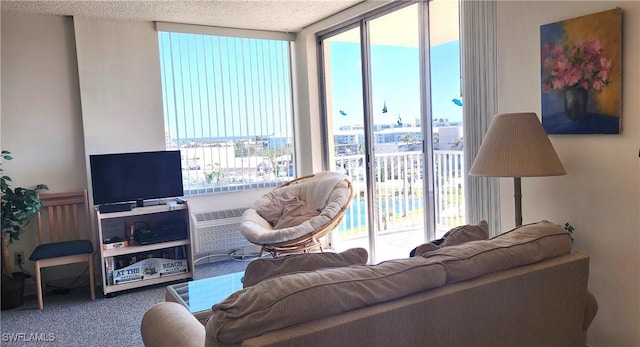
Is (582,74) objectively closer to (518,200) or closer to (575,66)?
(575,66)

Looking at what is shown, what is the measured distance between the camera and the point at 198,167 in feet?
15.9

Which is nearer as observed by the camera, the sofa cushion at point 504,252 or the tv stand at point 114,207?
the sofa cushion at point 504,252

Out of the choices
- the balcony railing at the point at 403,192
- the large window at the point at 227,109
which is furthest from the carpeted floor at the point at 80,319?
the balcony railing at the point at 403,192

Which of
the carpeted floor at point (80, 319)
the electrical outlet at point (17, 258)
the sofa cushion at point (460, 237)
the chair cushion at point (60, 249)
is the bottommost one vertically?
the carpeted floor at point (80, 319)

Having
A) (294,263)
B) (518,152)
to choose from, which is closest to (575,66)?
Answer: (518,152)

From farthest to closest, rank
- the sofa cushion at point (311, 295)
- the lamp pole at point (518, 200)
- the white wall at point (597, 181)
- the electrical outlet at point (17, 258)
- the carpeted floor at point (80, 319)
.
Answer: the electrical outlet at point (17, 258), the carpeted floor at point (80, 319), the lamp pole at point (518, 200), the white wall at point (597, 181), the sofa cushion at point (311, 295)

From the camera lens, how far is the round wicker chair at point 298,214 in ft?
12.5

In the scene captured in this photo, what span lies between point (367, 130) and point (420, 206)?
3.10 feet

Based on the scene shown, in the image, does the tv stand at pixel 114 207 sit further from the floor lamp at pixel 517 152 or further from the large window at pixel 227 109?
the floor lamp at pixel 517 152

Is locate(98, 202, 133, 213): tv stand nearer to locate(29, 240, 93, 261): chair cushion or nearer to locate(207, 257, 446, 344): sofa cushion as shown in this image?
locate(29, 240, 93, 261): chair cushion

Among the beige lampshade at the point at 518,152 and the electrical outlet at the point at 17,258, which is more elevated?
the beige lampshade at the point at 518,152

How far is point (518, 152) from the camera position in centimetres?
227

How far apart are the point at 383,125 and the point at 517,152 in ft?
6.59

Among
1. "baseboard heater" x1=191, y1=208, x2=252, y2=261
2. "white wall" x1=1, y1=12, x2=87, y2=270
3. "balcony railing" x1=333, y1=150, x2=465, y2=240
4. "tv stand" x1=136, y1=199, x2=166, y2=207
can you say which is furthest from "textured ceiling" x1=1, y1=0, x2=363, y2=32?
"baseboard heater" x1=191, y1=208, x2=252, y2=261
